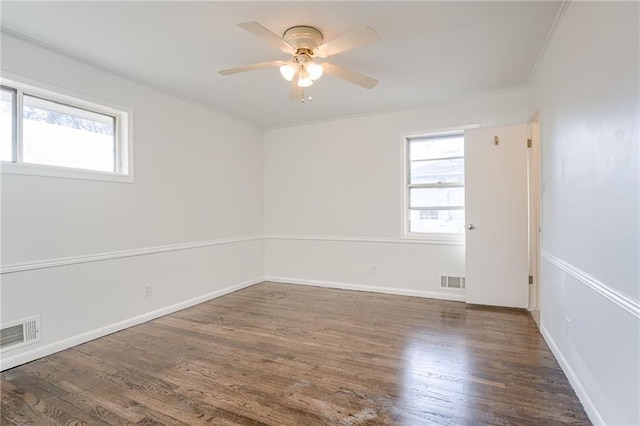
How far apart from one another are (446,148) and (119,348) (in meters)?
4.28

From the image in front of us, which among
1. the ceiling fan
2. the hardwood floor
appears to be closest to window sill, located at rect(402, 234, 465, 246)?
the hardwood floor

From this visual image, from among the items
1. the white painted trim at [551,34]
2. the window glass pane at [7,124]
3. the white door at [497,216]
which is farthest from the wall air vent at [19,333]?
the white painted trim at [551,34]

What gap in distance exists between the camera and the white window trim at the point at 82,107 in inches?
104

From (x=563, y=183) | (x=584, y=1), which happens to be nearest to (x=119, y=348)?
(x=563, y=183)

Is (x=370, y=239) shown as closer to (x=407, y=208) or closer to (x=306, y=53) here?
(x=407, y=208)

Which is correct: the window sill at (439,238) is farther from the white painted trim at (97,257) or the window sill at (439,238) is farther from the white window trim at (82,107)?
the white window trim at (82,107)

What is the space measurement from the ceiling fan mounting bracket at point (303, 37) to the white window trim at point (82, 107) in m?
1.97

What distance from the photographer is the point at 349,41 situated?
89.1 inches

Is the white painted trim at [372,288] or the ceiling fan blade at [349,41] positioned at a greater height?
the ceiling fan blade at [349,41]

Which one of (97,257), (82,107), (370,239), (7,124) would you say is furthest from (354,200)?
(7,124)

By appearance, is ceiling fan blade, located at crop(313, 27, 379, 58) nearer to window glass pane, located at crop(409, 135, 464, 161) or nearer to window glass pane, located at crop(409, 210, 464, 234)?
window glass pane, located at crop(409, 135, 464, 161)

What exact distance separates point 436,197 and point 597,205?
2705mm

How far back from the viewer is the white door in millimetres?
3750

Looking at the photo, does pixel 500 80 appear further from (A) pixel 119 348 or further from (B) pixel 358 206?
(A) pixel 119 348
